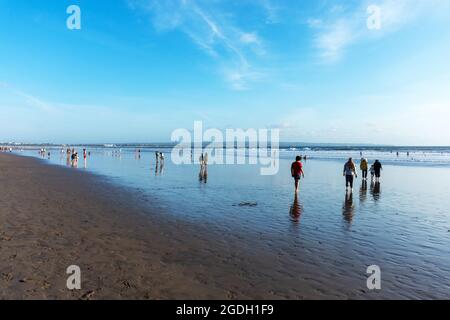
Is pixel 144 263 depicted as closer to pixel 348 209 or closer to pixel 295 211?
pixel 295 211

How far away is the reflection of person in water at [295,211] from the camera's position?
12.2 meters

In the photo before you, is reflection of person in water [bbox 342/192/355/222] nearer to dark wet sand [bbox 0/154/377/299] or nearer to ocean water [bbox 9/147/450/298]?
ocean water [bbox 9/147/450/298]

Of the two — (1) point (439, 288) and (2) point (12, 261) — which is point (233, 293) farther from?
(2) point (12, 261)

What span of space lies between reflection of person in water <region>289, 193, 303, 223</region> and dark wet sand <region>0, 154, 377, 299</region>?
3.60 m

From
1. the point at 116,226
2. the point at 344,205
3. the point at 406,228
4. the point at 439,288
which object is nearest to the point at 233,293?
the point at 439,288

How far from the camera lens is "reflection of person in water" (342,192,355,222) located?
494 inches

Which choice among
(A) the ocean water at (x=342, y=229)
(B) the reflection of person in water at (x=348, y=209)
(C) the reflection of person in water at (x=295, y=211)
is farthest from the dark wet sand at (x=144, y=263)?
(B) the reflection of person in water at (x=348, y=209)

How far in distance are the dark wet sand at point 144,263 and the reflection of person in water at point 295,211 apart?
360cm

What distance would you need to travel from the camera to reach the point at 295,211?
535 inches

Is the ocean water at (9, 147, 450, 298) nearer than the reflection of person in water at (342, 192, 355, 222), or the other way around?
the ocean water at (9, 147, 450, 298)

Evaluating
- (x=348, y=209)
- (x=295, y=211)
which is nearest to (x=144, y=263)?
(x=295, y=211)

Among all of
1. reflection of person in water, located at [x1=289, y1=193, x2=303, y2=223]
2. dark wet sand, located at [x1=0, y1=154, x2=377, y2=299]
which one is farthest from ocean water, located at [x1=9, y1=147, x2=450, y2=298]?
dark wet sand, located at [x1=0, y1=154, x2=377, y2=299]

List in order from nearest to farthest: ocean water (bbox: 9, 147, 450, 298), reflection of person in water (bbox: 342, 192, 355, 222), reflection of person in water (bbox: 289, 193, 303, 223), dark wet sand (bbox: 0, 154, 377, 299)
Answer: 1. dark wet sand (bbox: 0, 154, 377, 299)
2. ocean water (bbox: 9, 147, 450, 298)
3. reflection of person in water (bbox: 289, 193, 303, 223)
4. reflection of person in water (bbox: 342, 192, 355, 222)

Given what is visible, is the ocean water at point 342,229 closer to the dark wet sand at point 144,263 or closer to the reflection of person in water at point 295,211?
the reflection of person in water at point 295,211
